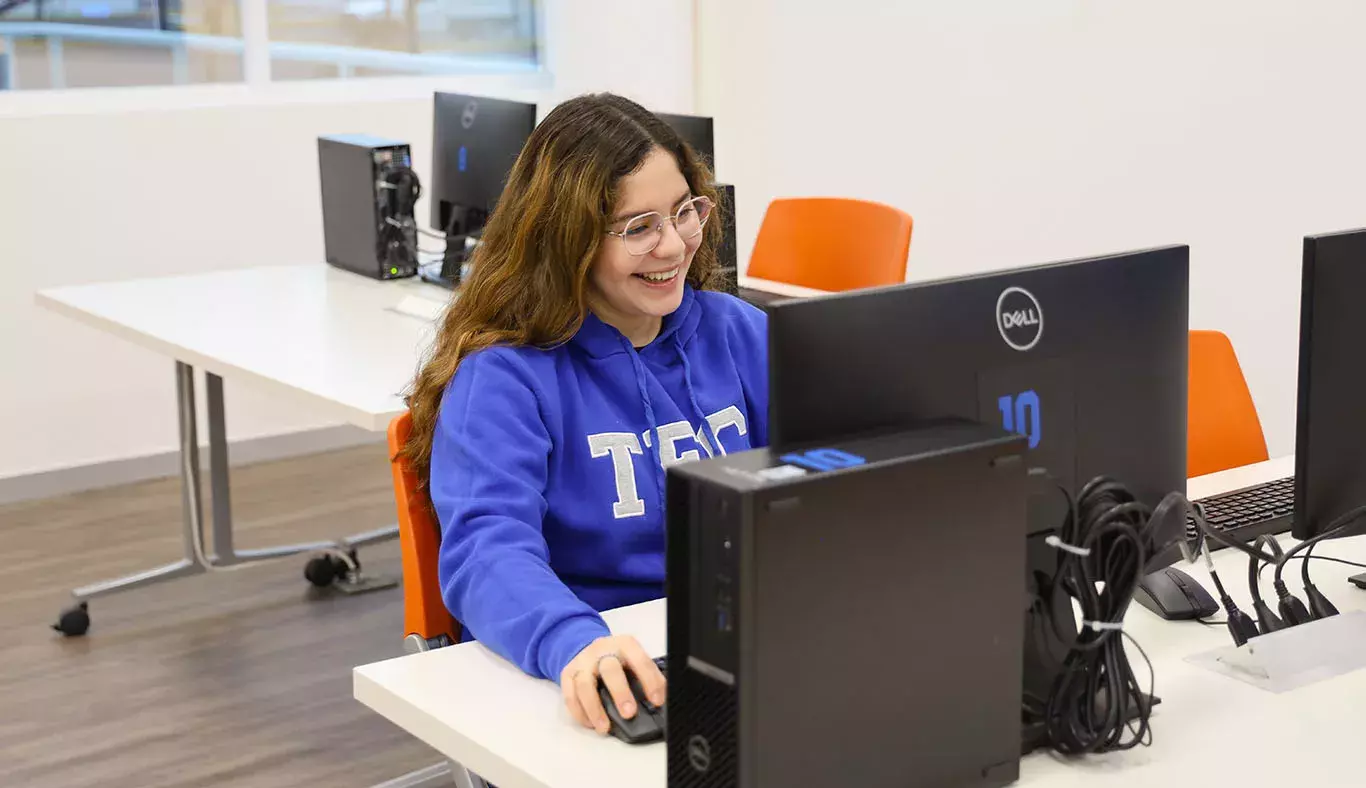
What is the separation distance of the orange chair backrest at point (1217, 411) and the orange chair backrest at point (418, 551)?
3.72 ft

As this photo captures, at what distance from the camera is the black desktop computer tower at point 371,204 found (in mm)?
3561

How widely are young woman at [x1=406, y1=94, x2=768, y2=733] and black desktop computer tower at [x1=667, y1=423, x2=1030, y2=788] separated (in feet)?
1.60

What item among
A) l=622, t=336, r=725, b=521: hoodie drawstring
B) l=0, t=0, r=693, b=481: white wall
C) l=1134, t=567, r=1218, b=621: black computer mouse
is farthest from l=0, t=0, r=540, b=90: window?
l=1134, t=567, r=1218, b=621: black computer mouse

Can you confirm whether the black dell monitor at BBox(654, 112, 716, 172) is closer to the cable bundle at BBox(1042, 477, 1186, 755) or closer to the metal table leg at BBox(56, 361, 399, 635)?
the metal table leg at BBox(56, 361, 399, 635)

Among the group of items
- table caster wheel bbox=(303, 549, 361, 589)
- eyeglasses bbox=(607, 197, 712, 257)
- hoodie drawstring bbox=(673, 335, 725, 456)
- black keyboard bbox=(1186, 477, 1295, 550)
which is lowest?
table caster wheel bbox=(303, 549, 361, 589)

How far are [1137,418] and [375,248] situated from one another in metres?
2.52

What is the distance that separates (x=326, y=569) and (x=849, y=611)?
9.04 feet

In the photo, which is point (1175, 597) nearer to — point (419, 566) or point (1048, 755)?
point (1048, 755)

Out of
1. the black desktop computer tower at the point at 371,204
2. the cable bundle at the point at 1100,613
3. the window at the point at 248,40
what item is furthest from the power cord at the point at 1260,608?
the window at the point at 248,40

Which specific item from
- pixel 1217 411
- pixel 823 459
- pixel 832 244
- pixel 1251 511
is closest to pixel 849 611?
pixel 823 459

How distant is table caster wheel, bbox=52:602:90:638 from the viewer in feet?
11.0

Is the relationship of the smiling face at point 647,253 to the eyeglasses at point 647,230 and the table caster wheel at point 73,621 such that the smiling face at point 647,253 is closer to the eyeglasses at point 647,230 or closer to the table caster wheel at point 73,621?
the eyeglasses at point 647,230

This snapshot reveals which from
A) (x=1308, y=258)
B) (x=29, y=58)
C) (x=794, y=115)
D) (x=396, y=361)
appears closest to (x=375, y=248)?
(x=396, y=361)

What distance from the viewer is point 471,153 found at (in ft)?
11.5
